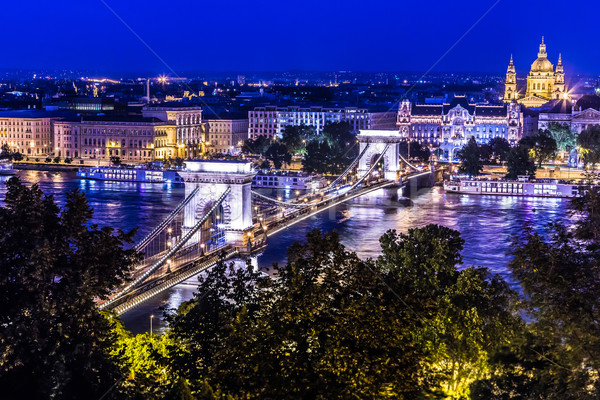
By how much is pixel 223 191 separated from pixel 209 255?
1.90 m

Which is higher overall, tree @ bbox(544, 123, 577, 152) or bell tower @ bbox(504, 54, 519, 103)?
bell tower @ bbox(504, 54, 519, 103)

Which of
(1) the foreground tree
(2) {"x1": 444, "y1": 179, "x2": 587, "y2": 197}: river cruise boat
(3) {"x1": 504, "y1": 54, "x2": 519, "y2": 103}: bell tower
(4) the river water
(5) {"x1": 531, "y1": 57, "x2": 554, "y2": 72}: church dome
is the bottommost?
(4) the river water

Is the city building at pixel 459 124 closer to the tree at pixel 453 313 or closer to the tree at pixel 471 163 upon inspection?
the tree at pixel 471 163

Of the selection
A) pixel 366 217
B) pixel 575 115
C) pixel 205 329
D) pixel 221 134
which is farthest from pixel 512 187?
pixel 205 329

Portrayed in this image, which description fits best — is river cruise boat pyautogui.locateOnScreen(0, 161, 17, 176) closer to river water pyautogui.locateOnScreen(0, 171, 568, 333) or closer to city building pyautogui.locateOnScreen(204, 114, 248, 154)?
river water pyautogui.locateOnScreen(0, 171, 568, 333)

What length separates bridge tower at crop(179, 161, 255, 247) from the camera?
12854mm

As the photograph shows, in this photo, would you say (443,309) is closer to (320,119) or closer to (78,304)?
(78,304)

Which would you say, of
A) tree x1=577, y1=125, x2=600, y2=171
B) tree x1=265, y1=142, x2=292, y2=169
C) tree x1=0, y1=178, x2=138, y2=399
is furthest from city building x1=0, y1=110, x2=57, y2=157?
tree x1=0, y1=178, x2=138, y2=399

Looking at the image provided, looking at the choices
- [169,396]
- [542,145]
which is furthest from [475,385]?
[542,145]

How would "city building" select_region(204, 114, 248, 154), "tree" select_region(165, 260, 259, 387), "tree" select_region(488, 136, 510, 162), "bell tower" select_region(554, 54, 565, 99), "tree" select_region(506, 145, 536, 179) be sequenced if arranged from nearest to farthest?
"tree" select_region(165, 260, 259, 387), "tree" select_region(506, 145, 536, 179), "tree" select_region(488, 136, 510, 162), "city building" select_region(204, 114, 248, 154), "bell tower" select_region(554, 54, 565, 99)

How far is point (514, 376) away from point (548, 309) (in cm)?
81

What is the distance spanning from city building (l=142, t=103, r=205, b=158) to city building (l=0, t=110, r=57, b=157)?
12.5 feet

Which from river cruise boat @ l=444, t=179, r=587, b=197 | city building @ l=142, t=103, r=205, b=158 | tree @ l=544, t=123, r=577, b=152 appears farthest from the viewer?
city building @ l=142, t=103, r=205, b=158

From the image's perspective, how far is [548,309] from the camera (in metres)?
5.83
